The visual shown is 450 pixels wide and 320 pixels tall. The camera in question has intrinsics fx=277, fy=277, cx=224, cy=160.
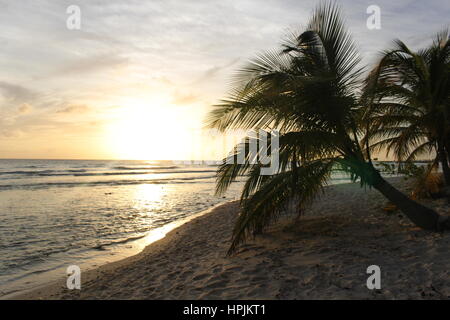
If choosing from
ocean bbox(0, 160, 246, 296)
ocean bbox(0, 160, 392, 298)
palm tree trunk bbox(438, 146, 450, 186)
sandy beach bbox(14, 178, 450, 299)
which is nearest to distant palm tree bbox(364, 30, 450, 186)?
palm tree trunk bbox(438, 146, 450, 186)

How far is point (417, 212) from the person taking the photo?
5.48m

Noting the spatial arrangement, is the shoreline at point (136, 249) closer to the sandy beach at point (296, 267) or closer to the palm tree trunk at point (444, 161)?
the sandy beach at point (296, 267)

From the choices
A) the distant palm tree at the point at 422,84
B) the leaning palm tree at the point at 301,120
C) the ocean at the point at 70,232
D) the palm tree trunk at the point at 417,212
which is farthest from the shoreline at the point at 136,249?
the distant palm tree at the point at 422,84

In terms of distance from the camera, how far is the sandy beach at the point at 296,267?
3600 millimetres

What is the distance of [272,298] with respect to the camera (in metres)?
3.49

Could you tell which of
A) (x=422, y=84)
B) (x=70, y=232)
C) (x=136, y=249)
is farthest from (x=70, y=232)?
(x=422, y=84)

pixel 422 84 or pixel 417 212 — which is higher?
pixel 422 84

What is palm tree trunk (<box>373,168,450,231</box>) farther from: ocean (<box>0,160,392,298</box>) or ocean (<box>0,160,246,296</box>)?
ocean (<box>0,160,246,296</box>)

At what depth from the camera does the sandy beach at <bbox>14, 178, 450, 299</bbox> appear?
360 centimetres

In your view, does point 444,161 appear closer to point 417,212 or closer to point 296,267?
point 417,212

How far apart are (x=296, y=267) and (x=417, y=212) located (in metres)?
3.02

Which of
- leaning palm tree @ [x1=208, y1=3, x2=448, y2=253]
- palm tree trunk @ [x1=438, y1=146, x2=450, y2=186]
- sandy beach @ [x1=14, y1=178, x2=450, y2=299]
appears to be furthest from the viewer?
palm tree trunk @ [x1=438, y1=146, x2=450, y2=186]

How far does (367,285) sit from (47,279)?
6092 mm

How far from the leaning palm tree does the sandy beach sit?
656 millimetres
